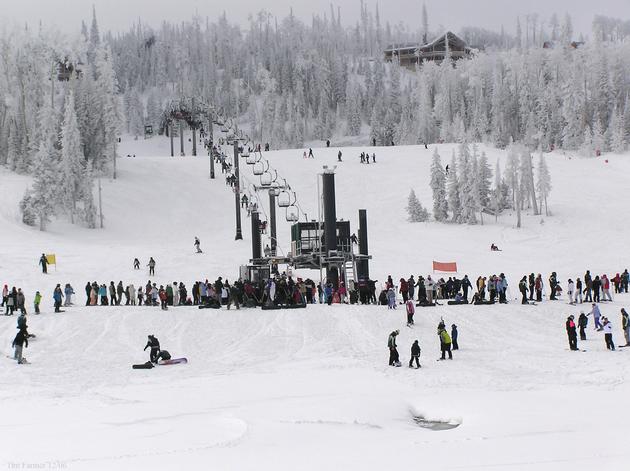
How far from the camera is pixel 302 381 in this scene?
59.6 ft

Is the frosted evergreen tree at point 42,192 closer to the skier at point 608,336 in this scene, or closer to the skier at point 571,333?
the skier at point 571,333

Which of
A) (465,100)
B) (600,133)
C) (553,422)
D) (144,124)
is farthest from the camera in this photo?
(144,124)

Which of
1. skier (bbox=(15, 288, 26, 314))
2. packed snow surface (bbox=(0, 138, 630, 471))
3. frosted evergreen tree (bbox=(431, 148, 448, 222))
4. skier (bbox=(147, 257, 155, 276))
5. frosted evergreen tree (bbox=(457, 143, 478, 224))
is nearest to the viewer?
packed snow surface (bbox=(0, 138, 630, 471))

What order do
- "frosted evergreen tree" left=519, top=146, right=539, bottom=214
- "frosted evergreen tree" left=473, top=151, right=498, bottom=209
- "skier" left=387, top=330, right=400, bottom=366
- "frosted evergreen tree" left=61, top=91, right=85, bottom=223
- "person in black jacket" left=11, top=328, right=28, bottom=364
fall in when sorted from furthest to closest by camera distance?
"frosted evergreen tree" left=519, top=146, right=539, bottom=214, "frosted evergreen tree" left=473, top=151, right=498, bottom=209, "frosted evergreen tree" left=61, top=91, right=85, bottom=223, "person in black jacket" left=11, top=328, right=28, bottom=364, "skier" left=387, top=330, right=400, bottom=366

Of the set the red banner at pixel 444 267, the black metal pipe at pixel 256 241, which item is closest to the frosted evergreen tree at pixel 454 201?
the red banner at pixel 444 267

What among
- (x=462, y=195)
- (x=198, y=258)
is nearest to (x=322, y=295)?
(x=198, y=258)

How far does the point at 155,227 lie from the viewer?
58719 millimetres

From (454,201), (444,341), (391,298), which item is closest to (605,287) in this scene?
(391,298)

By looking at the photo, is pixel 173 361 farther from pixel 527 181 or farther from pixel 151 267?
pixel 527 181

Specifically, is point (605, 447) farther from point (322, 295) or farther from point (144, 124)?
point (144, 124)

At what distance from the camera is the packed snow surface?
40.3 feet

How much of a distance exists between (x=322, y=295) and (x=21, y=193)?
3422 cm

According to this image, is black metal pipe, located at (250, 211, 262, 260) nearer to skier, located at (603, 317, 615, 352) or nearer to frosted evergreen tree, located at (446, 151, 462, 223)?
skier, located at (603, 317, 615, 352)

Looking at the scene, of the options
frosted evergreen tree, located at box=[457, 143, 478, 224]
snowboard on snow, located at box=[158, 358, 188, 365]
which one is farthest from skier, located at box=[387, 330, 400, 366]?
frosted evergreen tree, located at box=[457, 143, 478, 224]
